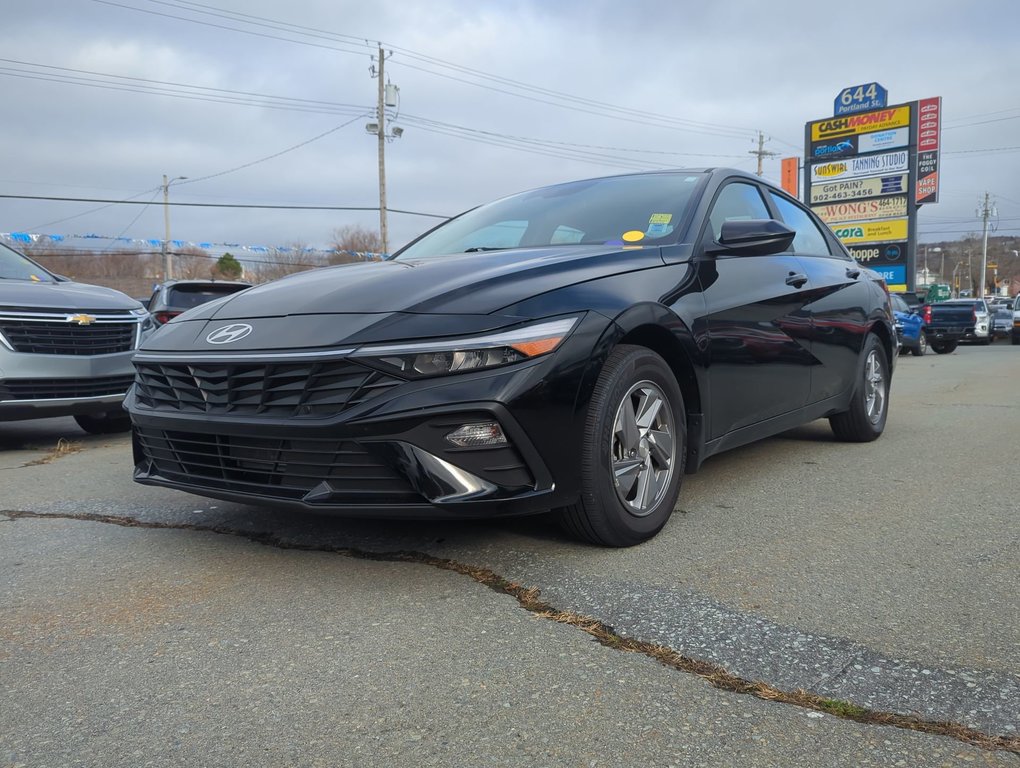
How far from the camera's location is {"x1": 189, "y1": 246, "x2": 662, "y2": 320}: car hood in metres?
2.85

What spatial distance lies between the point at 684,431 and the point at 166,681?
210cm

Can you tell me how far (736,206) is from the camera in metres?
4.23

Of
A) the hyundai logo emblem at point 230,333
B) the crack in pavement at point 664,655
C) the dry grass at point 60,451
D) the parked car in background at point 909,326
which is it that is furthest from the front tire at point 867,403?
the parked car in background at point 909,326

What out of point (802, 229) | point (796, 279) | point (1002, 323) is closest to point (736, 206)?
point (796, 279)

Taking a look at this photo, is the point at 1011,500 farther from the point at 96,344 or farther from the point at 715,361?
the point at 96,344

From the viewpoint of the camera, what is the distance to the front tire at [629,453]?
2914 millimetres

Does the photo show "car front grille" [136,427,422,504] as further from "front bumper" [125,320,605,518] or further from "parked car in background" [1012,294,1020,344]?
"parked car in background" [1012,294,1020,344]

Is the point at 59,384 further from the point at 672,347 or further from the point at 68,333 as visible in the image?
the point at 672,347

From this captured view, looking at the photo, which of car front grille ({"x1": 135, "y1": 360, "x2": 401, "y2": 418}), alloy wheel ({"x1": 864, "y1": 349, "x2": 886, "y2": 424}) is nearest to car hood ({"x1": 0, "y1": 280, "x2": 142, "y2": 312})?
car front grille ({"x1": 135, "y1": 360, "x2": 401, "y2": 418})

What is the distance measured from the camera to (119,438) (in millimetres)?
6629

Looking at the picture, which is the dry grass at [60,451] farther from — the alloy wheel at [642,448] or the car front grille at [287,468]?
the alloy wheel at [642,448]

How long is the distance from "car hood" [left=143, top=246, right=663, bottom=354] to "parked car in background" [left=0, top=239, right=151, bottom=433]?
9.08 ft

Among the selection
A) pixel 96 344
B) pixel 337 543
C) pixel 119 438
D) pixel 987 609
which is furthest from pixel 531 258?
pixel 119 438

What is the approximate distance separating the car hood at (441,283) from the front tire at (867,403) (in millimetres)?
2436
